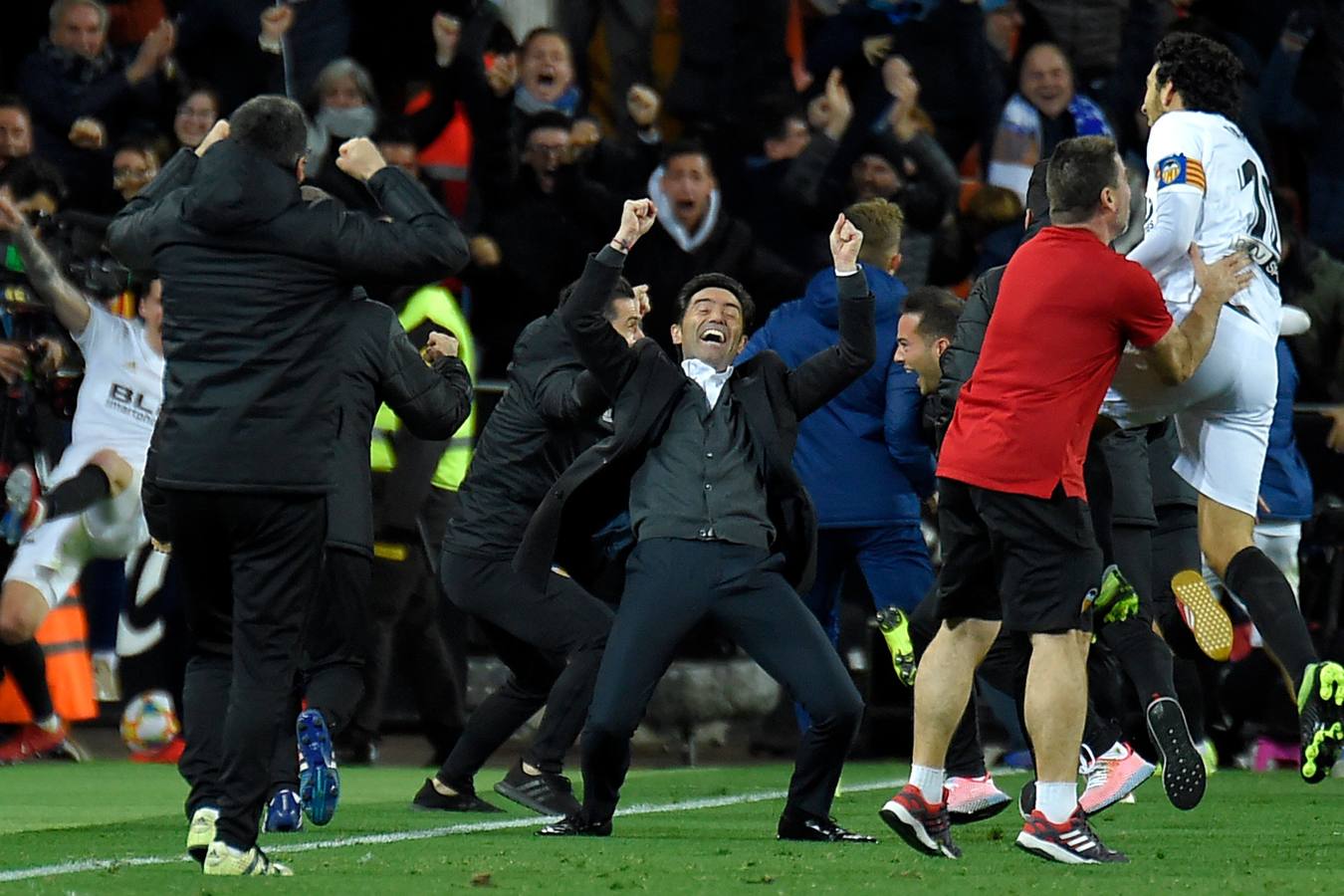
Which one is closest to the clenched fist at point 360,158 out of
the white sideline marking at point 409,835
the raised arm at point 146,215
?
the raised arm at point 146,215

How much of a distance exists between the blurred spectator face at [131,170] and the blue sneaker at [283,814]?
5.07m

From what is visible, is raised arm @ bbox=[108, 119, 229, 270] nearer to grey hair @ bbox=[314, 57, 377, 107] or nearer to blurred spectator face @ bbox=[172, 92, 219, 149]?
grey hair @ bbox=[314, 57, 377, 107]

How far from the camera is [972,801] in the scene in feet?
28.0

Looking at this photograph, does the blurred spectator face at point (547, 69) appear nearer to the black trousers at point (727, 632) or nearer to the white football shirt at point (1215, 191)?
the white football shirt at point (1215, 191)

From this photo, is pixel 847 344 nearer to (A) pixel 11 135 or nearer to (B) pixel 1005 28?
(A) pixel 11 135

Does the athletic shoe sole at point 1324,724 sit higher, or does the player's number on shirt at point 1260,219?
the player's number on shirt at point 1260,219

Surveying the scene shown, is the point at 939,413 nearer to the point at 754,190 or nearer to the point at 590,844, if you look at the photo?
the point at 590,844

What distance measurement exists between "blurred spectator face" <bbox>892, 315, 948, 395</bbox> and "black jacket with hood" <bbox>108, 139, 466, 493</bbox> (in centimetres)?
289

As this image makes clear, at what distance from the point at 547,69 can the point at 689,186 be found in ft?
4.11

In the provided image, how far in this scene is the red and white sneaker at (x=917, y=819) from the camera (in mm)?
7129

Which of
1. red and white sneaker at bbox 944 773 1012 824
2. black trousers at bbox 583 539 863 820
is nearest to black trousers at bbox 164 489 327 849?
black trousers at bbox 583 539 863 820

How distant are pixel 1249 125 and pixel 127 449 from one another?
6.04 metres

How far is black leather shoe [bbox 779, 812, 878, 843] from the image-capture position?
7.96 metres

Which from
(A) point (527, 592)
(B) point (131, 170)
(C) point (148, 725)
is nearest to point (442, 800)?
(A) point (527, 592)
